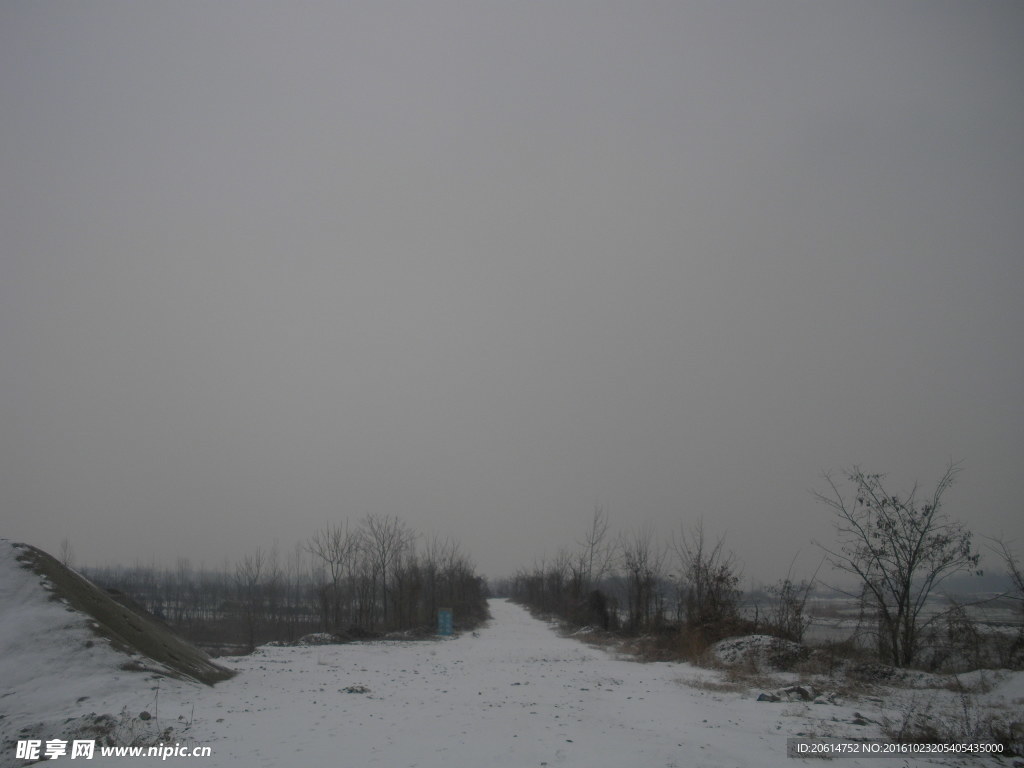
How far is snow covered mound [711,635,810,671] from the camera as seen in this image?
45.8 feet

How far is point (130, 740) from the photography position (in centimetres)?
702

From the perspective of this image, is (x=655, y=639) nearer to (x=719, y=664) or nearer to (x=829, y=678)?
(x=719, y=664)

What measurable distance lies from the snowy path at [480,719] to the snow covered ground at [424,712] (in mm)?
27

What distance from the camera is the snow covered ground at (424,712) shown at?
21.6 feet

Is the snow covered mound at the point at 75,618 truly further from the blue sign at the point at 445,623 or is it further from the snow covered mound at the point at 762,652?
the blue sign at the point at 445,623

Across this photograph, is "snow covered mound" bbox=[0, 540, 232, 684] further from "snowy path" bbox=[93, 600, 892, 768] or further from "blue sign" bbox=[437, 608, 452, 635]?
"blue sign" bbox=[437, 608, 452, 635]

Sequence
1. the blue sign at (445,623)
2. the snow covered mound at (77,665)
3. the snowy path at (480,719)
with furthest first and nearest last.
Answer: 1. the blue sign at (445,623)
2. the snow covered mound at (77,665)
3. the snowy path at (480,719)

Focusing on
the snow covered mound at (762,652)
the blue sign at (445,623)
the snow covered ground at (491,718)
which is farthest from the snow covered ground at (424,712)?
the blue sign at (445,623)

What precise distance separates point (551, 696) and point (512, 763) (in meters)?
4.23

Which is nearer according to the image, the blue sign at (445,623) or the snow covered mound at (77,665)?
the snow covered mound at (77,665)

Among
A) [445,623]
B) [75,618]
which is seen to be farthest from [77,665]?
[445,623]

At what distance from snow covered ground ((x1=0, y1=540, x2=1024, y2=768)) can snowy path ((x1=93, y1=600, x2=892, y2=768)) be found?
3 cm

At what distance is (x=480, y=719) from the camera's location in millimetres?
8367

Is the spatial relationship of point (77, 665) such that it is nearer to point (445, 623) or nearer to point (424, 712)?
point (424, 712)
